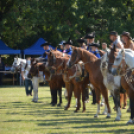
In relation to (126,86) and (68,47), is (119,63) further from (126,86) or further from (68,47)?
(68,47)

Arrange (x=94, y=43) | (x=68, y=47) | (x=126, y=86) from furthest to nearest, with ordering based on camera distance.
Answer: (x=68, y=47), (x=94, y=43), (x=126, y=86)

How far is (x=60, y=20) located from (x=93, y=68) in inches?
768

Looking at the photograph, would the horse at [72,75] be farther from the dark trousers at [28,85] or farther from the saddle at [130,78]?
the dark trousers at [28,85]

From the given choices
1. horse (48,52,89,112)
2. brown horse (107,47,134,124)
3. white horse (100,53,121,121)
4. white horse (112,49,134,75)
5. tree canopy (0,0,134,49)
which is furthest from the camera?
tree canopy (0,0,134,49)

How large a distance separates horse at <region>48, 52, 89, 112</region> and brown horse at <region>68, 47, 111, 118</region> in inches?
15.7

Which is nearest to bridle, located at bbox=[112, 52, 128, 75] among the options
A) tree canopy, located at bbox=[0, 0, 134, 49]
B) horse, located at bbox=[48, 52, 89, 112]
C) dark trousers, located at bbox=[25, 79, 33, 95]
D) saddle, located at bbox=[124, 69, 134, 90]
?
saddle, located at bbox=[124, 69, 134, 90]

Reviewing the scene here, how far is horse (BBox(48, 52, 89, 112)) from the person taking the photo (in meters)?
12.2

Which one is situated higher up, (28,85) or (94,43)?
(94,43)

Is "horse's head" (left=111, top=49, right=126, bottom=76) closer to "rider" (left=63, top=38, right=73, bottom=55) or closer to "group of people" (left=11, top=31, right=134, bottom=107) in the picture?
"group of people" (left=11, top=31, right=134, bottom=107)

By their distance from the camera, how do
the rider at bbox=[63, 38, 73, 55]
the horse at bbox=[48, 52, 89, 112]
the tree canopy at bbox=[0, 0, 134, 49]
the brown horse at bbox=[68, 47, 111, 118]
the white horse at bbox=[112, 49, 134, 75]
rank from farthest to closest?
the tree canopy at bbox=[0, 0, 134, 49]
the rider at bbox=[63, 38, 73, 55]
the horse at bbox=[48, 52, 89, 112]
the brown horse at bbox=[68, 47, 111, 118]
the white horse at bbox=[112, 49, 134, 75]

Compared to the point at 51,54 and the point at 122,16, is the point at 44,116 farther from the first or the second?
the point at 122,16

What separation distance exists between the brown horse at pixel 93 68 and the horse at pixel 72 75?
398mm

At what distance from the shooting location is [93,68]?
1102cm

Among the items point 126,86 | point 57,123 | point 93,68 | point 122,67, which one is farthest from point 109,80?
point 57,123
